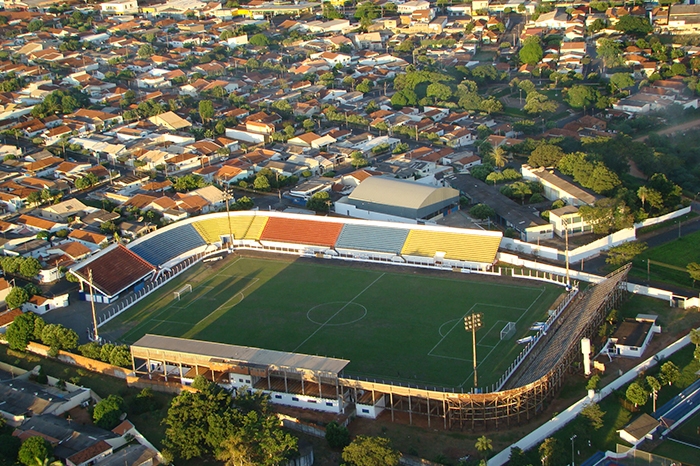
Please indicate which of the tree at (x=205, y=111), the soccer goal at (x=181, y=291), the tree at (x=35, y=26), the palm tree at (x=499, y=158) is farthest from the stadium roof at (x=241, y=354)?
the tree at (x=35, y=26)

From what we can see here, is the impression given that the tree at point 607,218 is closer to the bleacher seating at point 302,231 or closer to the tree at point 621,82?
the bleacher seating at point 302,231

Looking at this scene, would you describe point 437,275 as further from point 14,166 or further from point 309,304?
point 14,166

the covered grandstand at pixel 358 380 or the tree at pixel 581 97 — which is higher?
the tree at pixel 581 97

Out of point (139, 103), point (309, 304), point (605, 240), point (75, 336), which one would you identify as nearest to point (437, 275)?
point (309, 304)

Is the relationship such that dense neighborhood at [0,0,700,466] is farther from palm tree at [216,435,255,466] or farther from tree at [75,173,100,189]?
tree at [75,173,100,189]

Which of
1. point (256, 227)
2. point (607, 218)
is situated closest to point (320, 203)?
point (256, 227)

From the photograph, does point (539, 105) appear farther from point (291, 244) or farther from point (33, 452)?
point (33, 452)
